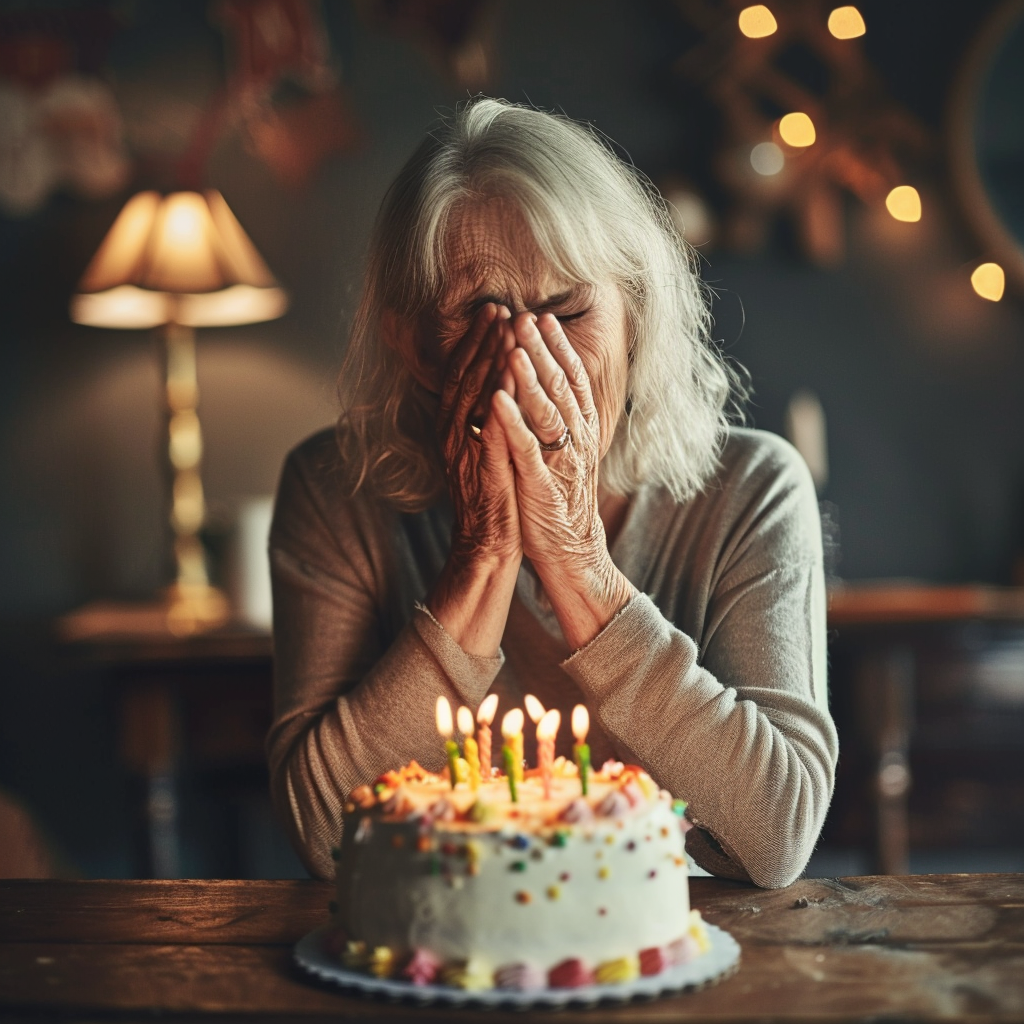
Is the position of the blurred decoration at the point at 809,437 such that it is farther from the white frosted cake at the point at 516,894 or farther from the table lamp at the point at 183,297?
the white frosted cake at the point at 516,894

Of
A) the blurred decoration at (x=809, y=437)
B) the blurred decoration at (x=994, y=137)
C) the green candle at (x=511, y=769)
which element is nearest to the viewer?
the green candle at (x=511, y=769)

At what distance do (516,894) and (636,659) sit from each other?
1.22ft

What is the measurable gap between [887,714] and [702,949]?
1720 mm

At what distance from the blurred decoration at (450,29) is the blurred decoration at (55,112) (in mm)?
639

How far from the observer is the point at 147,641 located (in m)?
2.45

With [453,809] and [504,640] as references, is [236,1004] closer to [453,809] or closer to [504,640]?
[453,809]

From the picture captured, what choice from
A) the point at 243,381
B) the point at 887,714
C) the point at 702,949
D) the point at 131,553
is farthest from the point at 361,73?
the point at 702,949

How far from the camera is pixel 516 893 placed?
0.85 meters

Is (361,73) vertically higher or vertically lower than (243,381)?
higher

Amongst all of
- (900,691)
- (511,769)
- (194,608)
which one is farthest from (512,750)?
(194,608)

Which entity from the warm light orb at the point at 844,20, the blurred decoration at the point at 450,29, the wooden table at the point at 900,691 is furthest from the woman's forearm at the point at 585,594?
the warm light orb at the point at 844,20

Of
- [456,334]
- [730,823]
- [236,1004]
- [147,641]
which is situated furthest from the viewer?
[147,641]

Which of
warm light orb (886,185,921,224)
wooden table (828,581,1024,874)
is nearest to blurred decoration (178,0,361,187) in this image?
warm light orb (886,185,921,224)

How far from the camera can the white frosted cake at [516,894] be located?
2.76 feet
